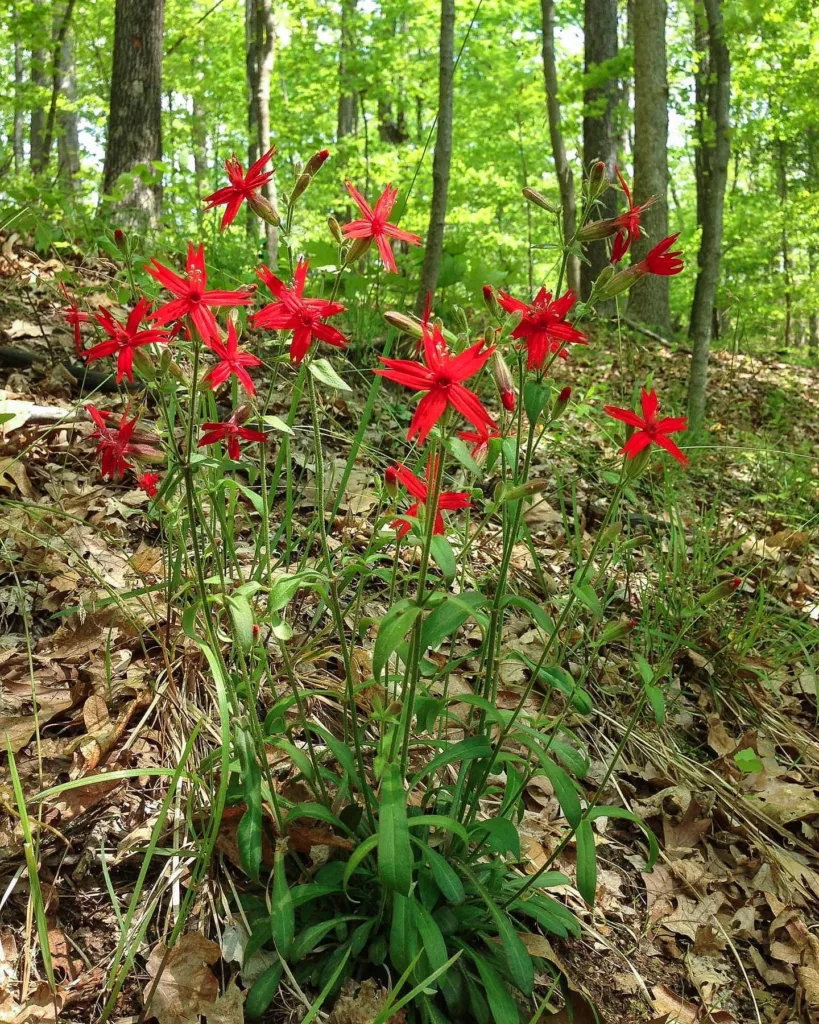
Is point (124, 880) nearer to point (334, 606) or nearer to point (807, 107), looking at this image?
point (334, 606)

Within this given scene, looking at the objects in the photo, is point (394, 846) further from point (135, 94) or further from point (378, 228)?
point (135, 94)

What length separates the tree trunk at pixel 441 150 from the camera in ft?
10.9

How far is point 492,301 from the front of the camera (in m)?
1.37

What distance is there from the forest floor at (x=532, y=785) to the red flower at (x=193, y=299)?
0.77m

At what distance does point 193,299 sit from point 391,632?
0.57m

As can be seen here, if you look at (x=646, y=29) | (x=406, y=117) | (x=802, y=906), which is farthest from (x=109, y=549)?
(x=406, y=117)

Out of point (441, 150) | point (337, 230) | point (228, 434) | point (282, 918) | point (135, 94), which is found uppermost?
point (135, 94)

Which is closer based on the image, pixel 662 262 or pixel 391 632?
pixel 391 632

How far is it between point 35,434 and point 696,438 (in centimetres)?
303

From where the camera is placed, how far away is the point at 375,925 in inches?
58.2

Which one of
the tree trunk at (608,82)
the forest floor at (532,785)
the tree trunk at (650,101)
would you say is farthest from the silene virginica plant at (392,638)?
the tree trunk at (608,82)

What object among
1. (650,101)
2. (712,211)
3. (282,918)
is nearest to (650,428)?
(282,918)

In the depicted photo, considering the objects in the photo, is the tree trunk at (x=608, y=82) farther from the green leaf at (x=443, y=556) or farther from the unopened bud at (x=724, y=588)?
the green leaf at (x=443, y=556)

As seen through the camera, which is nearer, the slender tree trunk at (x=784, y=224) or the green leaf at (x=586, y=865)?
the green leaf at (x=586, y=865)
